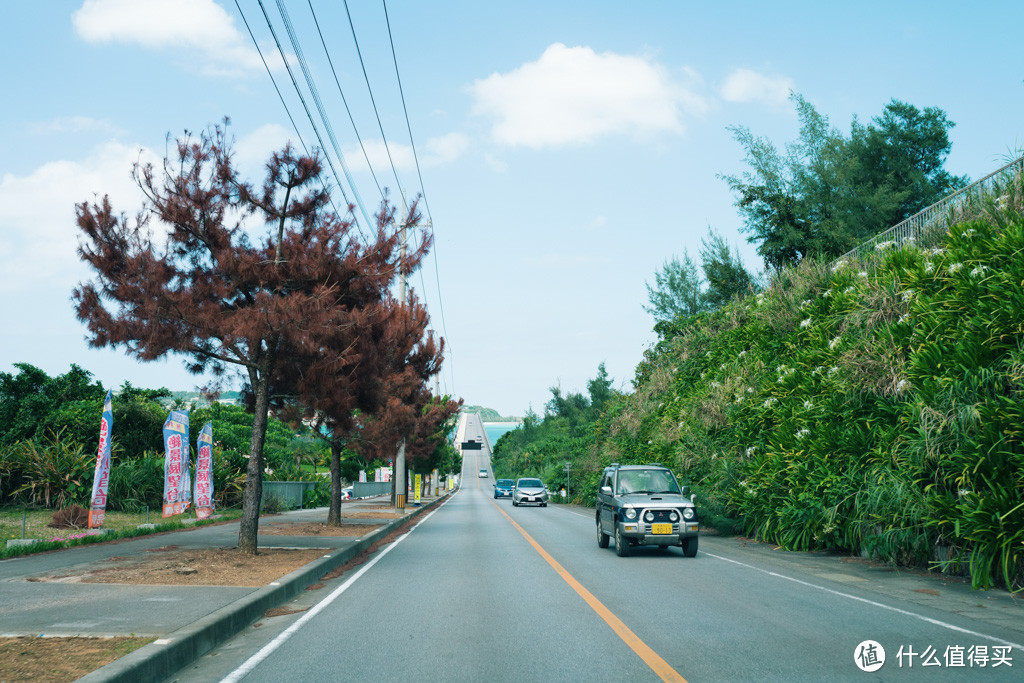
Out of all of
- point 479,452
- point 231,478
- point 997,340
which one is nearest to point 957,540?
point 997,340

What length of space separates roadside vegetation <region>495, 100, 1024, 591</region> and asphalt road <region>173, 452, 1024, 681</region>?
109 cm

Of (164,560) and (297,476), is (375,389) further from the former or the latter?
(297,476)

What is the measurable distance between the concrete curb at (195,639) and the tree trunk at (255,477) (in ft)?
Answer: 8.21

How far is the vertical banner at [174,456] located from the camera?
19000 mm

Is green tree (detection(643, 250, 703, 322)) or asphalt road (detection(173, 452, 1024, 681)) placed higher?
green tree (detection(643, 250, 703, 322))

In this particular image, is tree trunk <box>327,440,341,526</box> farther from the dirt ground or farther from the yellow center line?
the yellow center line

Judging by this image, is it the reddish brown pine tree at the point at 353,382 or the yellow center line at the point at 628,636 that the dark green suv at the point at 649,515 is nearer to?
the yellow center line at the point at 628,636

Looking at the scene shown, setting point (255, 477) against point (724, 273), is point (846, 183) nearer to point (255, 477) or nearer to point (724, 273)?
point (724, 273)

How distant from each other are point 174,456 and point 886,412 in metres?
16.7

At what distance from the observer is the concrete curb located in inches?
204

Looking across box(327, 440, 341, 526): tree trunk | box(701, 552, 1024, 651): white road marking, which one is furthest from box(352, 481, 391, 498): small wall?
box(701, 552, 1024, 651): white road marking

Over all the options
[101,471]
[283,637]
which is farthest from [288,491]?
[283,637]

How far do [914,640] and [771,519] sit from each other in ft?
36.8

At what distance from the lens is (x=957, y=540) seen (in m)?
11.3
